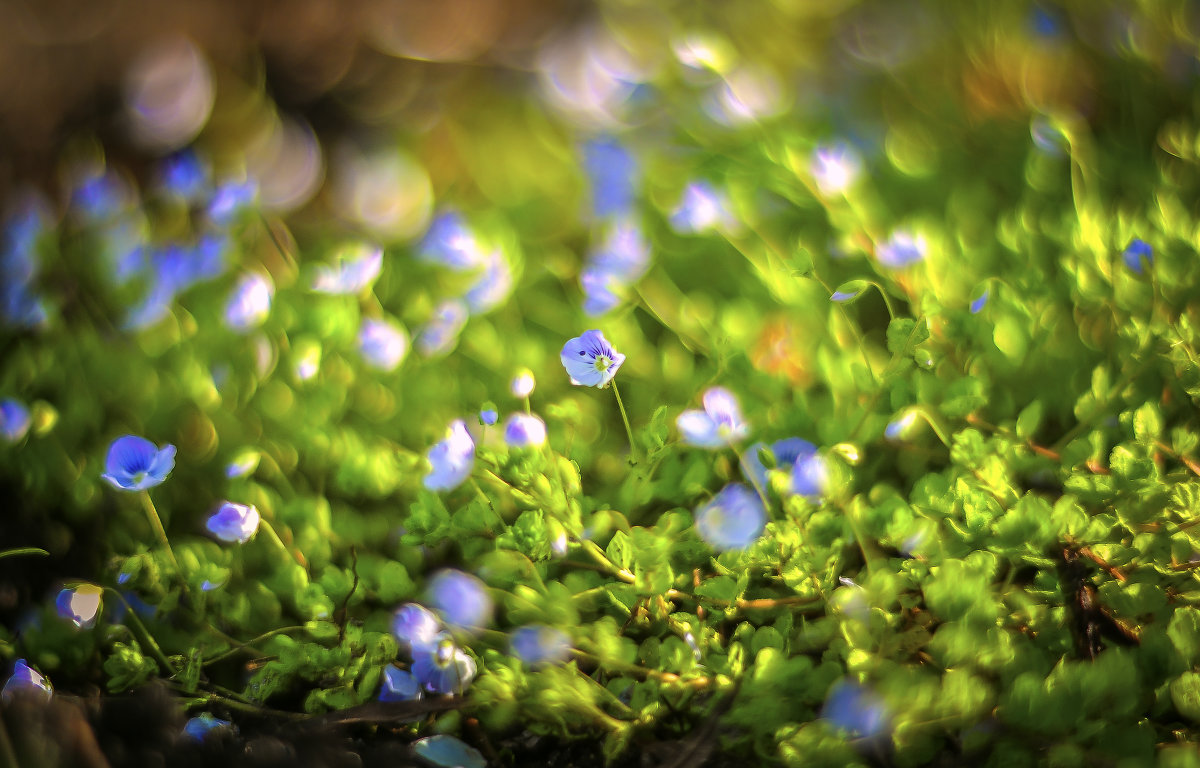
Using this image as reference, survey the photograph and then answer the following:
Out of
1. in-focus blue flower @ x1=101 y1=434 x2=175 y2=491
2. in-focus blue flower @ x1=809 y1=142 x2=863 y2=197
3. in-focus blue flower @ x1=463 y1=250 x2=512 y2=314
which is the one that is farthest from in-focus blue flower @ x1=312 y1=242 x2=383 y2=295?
in-focus blue flower @ x1=809 y1=142 x2=863 y2=197

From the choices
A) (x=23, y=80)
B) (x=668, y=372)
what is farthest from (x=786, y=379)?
(x=23, y=80)

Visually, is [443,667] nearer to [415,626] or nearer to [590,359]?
[415,626]

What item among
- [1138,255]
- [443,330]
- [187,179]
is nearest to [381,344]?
[443,330]

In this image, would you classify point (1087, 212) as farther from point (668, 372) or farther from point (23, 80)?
point (23, 80)

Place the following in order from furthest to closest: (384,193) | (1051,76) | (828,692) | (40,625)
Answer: (384,193) < (1051,76) < (40,625) < (828,692)

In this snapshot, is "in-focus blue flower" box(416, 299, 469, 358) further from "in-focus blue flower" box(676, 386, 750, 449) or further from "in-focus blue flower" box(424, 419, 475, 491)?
"in-focus blue flower" box(676, 386, 750, 449)

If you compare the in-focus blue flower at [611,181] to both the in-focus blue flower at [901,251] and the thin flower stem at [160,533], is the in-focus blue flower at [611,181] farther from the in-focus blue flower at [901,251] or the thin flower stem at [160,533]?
the thin flower stem at [160,533]
